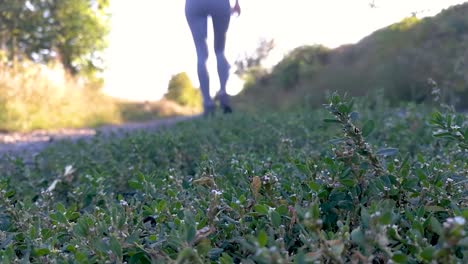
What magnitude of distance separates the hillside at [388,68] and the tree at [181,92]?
1996cm

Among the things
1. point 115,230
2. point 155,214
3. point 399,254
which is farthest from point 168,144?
point 399,254

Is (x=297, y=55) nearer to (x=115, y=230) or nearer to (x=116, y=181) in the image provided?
(x=116, y=181)

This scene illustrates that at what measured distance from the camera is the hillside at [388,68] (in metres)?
7.92

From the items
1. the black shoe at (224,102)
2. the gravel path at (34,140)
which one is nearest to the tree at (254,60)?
the gravel path at (34,140)

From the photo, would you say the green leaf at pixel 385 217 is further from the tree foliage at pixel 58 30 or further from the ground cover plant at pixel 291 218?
the tree foliage at pixel 58 30

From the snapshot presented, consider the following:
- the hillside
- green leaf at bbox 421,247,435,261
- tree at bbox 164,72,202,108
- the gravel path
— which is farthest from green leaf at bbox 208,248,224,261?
tree at bbox 164,72,202,108

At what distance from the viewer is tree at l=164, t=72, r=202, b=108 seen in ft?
121

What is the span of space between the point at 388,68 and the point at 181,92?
2718 cm

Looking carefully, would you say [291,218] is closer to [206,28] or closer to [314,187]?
[314,187]

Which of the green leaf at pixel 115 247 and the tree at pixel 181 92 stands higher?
the tree at pixel 181 92

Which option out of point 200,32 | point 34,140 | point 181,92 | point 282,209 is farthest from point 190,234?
point 181,92

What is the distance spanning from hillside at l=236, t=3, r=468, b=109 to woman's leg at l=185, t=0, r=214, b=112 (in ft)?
3.85

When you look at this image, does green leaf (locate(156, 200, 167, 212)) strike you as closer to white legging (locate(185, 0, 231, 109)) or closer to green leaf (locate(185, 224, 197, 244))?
green leaf (locate(185, 224, 197, 244))

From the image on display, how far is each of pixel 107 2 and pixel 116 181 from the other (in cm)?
2017
